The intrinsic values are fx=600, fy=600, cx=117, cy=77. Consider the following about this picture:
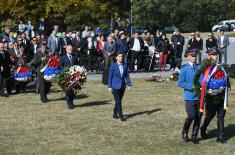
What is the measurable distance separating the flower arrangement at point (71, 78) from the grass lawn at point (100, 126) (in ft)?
2.32

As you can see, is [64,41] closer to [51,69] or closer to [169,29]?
[51,69]

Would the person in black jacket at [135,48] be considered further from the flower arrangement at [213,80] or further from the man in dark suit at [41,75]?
the flower arrangement at [213,80]

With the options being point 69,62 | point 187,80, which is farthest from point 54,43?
point 187,80

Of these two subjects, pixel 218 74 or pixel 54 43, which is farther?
pixel 54 43

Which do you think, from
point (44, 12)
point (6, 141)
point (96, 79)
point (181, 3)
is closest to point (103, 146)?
point (6, 141)

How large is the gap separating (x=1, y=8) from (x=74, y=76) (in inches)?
585

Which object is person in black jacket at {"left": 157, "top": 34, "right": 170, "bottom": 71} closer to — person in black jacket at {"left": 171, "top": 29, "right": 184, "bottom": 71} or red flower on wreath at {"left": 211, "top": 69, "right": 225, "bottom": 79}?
person in black jacket at {"left": 171, "top": 29, "right": 184, "bottom": 71}

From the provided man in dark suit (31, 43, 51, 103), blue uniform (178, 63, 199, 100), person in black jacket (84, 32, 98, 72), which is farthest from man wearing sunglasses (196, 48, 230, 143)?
person in black jacket (84, 32, 98, 72)

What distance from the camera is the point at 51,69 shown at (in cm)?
1881

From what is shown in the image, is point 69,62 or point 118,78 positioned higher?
point 69,62

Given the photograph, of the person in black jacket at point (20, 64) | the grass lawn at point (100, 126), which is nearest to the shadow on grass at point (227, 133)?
the grass lawn at point (100, 126)

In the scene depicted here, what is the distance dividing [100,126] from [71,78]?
2731mm

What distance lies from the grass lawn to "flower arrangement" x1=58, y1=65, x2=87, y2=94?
2.32 ft

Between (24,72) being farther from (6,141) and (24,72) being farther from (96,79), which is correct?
(6,141)
